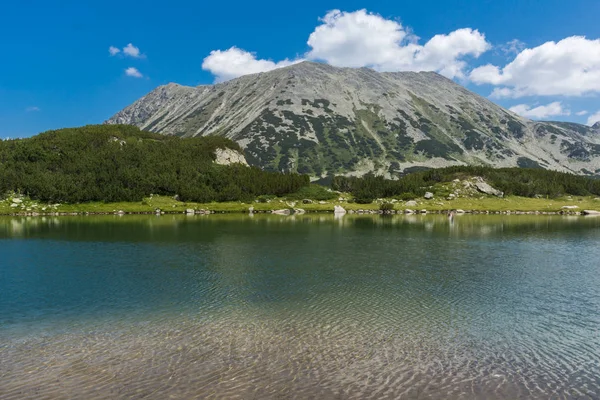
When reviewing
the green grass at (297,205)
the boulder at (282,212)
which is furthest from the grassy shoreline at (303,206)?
the boulder at (282,212)

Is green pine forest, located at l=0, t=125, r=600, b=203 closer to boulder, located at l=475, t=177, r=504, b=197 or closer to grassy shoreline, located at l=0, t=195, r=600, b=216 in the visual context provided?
boulder, located at l=475, t=177, r=504, b=197

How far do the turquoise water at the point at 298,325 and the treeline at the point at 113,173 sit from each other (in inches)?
4244

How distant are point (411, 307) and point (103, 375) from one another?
21314mm

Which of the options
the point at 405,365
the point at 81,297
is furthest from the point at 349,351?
the point at 81,297

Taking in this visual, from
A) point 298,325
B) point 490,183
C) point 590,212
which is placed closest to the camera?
point 298,325

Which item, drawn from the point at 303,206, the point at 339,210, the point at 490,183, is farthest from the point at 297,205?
the point at 490,183

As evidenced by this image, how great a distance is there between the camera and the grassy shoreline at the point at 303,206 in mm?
140000

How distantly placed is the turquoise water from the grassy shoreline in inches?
3656

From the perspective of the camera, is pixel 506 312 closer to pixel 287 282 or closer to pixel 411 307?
pixel 411 307

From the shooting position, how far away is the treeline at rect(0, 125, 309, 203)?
15150 centimetres

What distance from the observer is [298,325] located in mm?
25969

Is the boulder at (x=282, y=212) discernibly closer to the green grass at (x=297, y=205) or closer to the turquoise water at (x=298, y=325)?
the green grass at (x=297, y=205)

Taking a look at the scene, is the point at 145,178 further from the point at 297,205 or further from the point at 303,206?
the point at 303,206

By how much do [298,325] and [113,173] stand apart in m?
162
